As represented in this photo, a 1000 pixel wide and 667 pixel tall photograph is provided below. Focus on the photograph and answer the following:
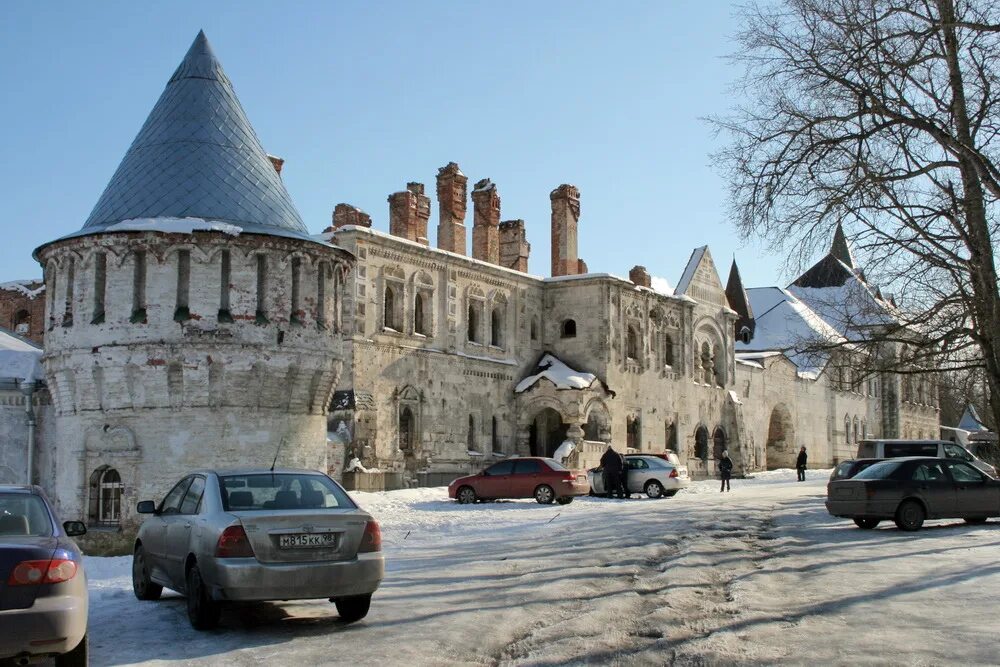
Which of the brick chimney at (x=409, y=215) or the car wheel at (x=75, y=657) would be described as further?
the brick chimney at (x=409, y=215)

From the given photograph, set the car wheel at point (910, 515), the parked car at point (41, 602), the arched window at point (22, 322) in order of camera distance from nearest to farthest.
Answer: the parked car at point (41, 602)
the car wheel at point (910, 515)
the arched window at point (22, 322)

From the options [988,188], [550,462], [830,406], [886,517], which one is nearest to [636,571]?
[886,517]

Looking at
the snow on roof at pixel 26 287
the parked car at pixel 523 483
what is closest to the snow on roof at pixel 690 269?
the parked car at pixel 523 483

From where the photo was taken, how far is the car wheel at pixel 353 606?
10367 mm

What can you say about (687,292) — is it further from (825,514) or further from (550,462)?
(825,514)

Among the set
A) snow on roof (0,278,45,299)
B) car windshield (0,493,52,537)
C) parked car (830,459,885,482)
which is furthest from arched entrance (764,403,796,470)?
car windshield (0,493,52,537)

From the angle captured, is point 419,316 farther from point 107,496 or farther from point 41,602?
point 41,602

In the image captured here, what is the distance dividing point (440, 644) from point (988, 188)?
50.3ft

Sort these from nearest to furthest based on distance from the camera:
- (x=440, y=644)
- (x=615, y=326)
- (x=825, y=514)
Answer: (x=440, y=644) < (x=825, y=514) < (x=615, y=326)

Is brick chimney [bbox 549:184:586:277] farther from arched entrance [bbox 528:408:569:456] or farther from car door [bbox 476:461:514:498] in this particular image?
car door [bbox 476:461:514:498]

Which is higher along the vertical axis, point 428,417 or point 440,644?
point 428,417

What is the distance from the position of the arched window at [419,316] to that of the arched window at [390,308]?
1.14 m

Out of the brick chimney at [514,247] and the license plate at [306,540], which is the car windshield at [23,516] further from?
the brick chimney at [514,247]

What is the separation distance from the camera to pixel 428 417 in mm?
36781
